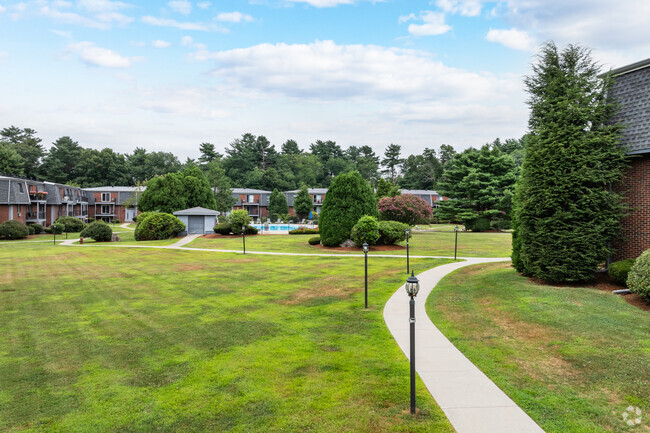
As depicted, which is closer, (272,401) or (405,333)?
(272,401)

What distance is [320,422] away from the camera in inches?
218

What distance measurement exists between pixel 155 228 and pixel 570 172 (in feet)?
124

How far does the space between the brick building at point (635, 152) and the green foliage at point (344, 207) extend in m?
18.1

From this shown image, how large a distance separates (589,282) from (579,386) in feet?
27.6

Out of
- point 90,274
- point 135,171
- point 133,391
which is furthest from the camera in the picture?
point 135,171

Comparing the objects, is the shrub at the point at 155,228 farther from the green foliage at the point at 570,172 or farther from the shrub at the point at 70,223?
the green foliage at the point at 570,172

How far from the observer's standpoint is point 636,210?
42.7 ft

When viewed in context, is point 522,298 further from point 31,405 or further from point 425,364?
point 31,405

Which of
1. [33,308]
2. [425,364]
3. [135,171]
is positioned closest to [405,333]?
[425,364]

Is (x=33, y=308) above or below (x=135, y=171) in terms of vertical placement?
below

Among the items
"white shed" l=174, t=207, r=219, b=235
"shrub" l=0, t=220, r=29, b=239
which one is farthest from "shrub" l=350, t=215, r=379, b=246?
"shrub" l=0, t=220, r=29, b=239

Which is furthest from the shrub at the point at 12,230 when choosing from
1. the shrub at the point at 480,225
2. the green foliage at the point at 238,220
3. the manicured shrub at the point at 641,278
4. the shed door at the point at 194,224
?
the shrub at the point at 480,225

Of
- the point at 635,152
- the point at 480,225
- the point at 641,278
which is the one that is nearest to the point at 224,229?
the point at 480,225

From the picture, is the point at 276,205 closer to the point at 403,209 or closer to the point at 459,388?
the point at 403,209
